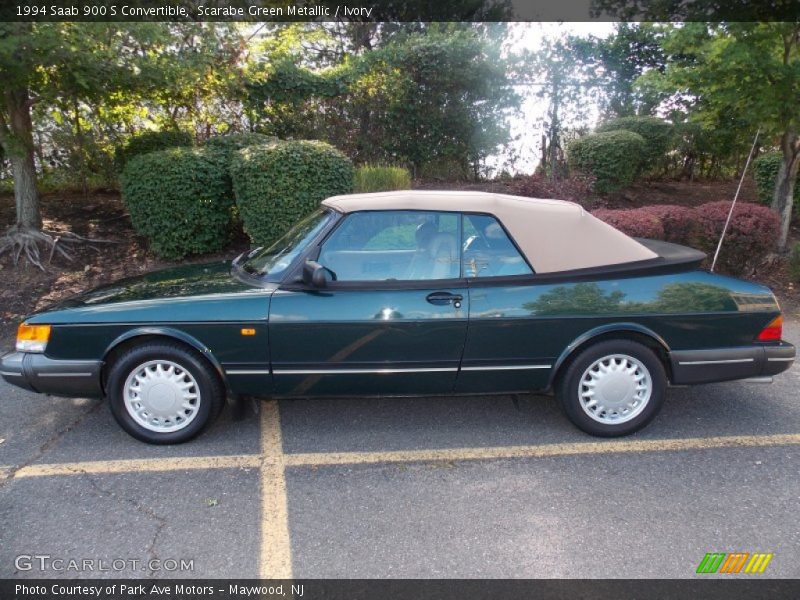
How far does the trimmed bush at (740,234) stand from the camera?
21.8ft

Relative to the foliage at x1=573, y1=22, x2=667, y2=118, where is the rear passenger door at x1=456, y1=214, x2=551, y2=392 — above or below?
below

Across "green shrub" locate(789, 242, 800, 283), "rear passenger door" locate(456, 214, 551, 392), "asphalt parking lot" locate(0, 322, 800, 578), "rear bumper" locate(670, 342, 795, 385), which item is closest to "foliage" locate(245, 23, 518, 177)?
"green shrub" locate(789, 242, 800, 283)

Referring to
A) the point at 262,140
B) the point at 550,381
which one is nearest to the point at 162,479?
the point at 550,381

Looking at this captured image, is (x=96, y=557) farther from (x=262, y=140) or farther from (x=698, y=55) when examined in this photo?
(x=698, y=55)

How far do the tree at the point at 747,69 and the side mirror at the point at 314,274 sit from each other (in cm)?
583

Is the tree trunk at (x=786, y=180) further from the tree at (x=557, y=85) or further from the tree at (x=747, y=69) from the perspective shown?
the tree at (x=557, y=85)

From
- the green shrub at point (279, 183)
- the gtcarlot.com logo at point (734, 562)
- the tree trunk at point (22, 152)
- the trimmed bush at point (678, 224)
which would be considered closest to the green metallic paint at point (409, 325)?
the gtcarlot.com logo at point (734, 562)

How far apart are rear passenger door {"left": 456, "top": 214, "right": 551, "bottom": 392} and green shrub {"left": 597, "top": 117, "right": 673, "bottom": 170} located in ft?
30.0

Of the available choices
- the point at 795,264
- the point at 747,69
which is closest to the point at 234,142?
the point at 747,69

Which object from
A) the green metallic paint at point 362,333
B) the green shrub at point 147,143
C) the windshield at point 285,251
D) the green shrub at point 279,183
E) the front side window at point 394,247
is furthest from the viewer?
the green shrub at point 147,143

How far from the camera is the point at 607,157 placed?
385 inches

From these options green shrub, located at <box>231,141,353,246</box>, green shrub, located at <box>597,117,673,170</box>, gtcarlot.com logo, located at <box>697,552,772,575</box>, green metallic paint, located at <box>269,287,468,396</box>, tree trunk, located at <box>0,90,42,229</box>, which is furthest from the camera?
green shrub, located at <box>597,117,673,170</box>

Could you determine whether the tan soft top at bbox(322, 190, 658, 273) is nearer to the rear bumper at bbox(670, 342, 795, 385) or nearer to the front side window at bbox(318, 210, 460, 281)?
the front side window at bbox(318, 210, 460, 281)

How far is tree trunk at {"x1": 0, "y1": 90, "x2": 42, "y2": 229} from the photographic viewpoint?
22.9ft
